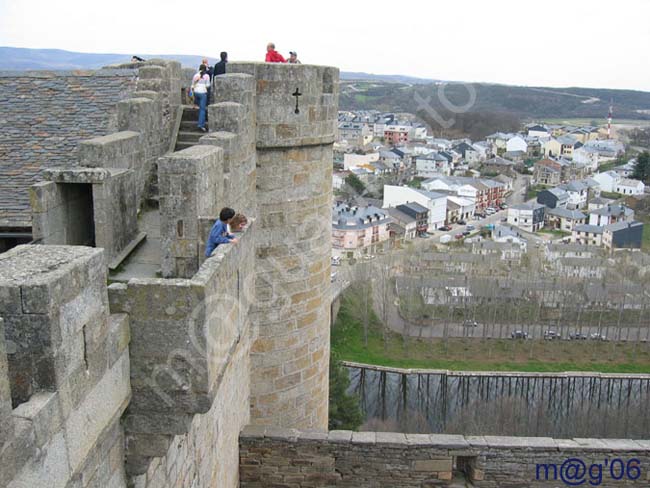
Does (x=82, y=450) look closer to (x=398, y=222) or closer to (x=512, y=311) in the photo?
(x=512, y=311)

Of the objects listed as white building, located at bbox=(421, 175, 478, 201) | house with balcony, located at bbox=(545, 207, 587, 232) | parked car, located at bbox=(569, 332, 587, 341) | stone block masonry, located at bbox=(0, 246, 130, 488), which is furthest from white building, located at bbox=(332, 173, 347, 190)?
stone block masonry, located at bbox=(0, 246, 130, 488)

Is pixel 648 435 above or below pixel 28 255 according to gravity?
below

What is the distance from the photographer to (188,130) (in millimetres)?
8336

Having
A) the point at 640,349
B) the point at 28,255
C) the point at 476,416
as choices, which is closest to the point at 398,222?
the point at 640,349

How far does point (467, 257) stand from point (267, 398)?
47.3 m

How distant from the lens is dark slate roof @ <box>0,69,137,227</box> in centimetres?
733

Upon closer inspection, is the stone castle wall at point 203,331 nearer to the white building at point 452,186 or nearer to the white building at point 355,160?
the white building at point 452,186

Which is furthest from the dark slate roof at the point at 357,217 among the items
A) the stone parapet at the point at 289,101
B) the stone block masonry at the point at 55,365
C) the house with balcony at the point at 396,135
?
the stone block masonry at the point at 55,365

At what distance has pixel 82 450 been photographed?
3.29 meters

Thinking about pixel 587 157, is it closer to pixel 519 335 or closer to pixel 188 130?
pixel 519 335

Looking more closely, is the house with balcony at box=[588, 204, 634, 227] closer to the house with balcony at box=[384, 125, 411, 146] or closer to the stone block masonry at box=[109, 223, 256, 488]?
the house with balcony at box=[384, 125, 411, 146]

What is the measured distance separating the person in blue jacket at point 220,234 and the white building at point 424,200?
72939 millimetres

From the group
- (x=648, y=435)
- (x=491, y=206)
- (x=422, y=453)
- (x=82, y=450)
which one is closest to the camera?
(x=82, y=450)

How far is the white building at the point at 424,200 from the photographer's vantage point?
77.3m
